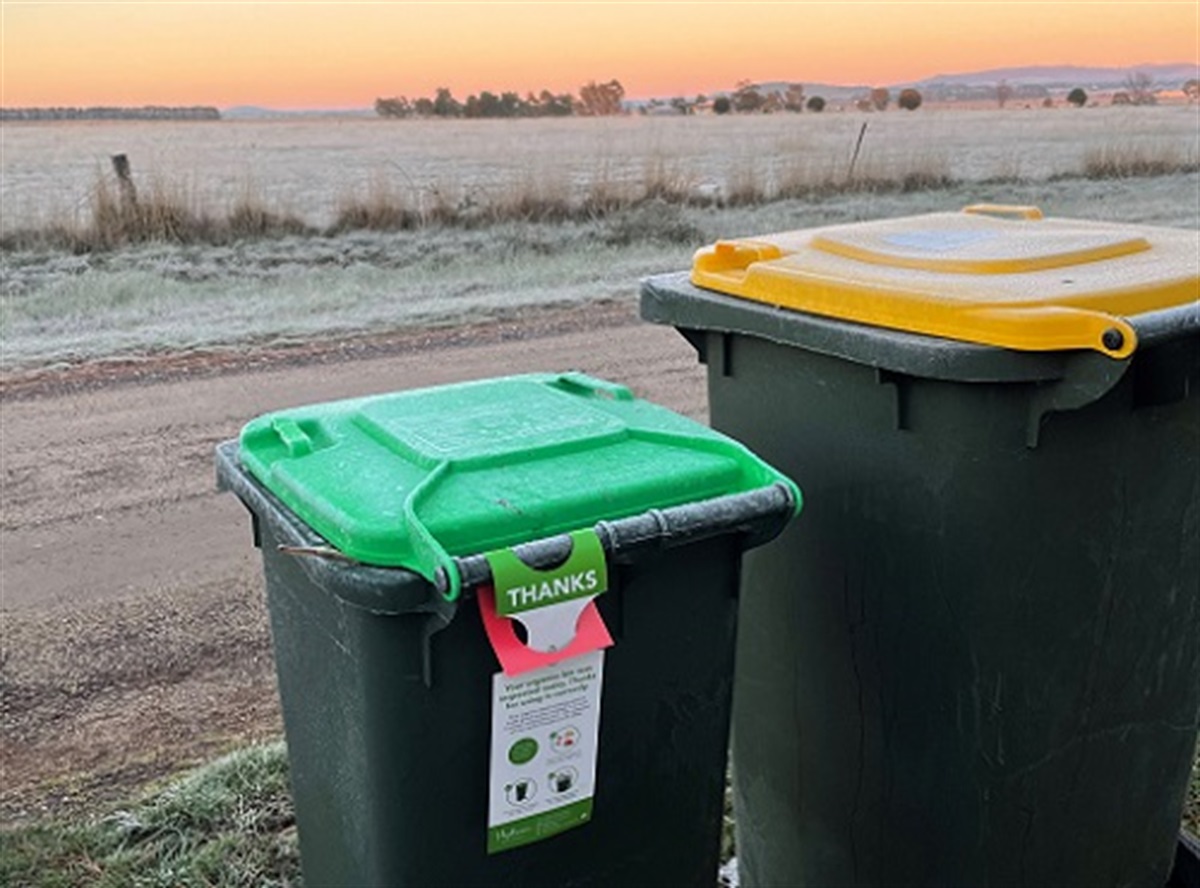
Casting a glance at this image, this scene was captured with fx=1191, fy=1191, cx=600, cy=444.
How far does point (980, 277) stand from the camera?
1988 mm

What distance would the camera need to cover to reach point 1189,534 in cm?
210

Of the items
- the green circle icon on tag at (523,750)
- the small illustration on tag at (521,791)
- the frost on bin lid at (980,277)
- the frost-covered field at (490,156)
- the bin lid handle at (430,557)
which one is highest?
the frost on bin lid at (980,277)

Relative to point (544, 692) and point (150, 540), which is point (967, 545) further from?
point (150, 540)

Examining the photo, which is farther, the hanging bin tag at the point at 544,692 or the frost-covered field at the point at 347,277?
the frost-covered field at the point at 347,277

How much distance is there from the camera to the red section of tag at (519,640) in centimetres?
149

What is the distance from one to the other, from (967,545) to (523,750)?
0.79 m

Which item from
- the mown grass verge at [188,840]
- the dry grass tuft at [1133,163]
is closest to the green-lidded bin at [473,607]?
the mown grass verge at [188,840]

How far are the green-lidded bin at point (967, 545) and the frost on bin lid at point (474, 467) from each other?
0.32m

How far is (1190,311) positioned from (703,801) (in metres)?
1.07

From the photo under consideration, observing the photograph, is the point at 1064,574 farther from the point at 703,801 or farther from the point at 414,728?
the point at 414,728

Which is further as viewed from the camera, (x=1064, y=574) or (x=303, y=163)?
(x=303, y=163)

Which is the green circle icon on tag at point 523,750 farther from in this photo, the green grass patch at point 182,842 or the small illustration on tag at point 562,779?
the green grass patch at point 182,842

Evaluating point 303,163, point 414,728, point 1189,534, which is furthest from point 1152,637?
point 303,163

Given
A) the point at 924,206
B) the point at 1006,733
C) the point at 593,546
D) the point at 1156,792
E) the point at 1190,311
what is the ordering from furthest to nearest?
the point at 924,206 → the point at 1156,792 → the point at 1006,733 → the point at 1190,311 → the point at 593,546
